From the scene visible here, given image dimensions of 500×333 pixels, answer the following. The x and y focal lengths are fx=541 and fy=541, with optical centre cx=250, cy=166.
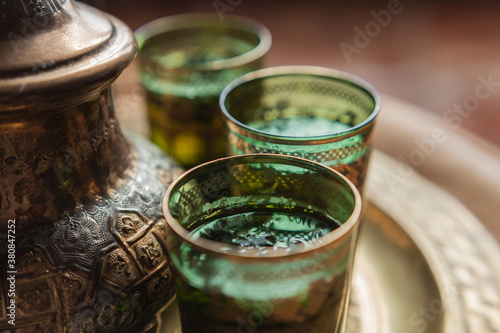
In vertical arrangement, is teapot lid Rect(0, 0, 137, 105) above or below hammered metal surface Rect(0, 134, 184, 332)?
above

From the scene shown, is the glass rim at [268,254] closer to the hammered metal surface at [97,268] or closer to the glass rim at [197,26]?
the hammered metal surface at [97,268]

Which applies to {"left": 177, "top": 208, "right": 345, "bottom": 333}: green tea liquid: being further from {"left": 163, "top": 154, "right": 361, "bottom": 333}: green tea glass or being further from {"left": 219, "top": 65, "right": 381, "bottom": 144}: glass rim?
{"left": 219, "top": 65, "right": 381, "bottom": 144}: glass rim

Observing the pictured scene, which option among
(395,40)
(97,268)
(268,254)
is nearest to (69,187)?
(97,268)

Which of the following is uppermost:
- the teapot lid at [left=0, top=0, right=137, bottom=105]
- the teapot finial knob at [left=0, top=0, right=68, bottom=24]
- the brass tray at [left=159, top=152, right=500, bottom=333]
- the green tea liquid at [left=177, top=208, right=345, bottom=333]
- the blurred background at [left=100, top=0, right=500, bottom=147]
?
the teapot finial knob at [left=0, top=0, right=68, bottom=24]

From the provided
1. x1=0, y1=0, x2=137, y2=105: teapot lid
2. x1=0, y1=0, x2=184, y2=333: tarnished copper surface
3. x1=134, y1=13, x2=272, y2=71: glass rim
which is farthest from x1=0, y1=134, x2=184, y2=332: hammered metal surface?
x1=134, y1=13, x2=272, y2=71: glass rim

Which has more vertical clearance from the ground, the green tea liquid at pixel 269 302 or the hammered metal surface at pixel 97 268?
the green tea liquid at pixel 269 302

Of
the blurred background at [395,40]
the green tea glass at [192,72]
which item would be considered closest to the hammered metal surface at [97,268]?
the green tea glass at [192,72]

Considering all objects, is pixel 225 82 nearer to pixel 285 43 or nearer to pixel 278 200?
pixel 278 200

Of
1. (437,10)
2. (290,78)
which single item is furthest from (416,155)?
(437,10)
